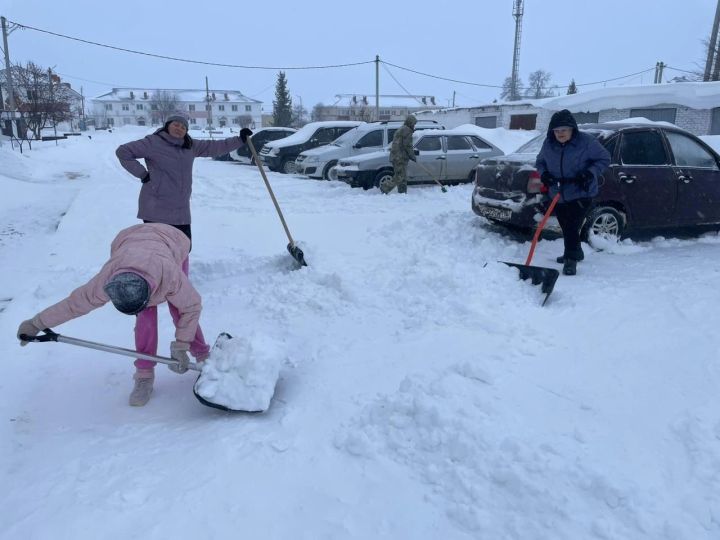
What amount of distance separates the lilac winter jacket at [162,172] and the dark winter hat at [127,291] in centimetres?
202

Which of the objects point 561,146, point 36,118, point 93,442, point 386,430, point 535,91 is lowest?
point 93,442

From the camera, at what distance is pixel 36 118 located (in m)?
34.5

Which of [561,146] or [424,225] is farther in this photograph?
[424,225]

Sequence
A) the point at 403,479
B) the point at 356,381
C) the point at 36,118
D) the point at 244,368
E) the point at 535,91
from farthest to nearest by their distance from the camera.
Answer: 1. the point at 535,91
2. the point at 36,118
3. the point at 356,381
4. the point at 244,368
5. the point at 403,479

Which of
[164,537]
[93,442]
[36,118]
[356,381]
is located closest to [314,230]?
[356,381]

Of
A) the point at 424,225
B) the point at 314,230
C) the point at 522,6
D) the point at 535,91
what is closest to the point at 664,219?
the point at 424,225

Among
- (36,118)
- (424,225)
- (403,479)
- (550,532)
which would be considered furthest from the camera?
(36,118)

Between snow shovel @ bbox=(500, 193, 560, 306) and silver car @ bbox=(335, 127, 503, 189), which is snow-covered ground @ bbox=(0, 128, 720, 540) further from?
silver car @ bbox=(335, 127, 503, 189)

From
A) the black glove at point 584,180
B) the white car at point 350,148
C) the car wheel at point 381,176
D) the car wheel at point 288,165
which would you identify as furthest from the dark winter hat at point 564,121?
the car wheel at point 288,165

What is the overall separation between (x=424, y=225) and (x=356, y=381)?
3898 mm

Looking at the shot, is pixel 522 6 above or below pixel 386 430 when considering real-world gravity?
above

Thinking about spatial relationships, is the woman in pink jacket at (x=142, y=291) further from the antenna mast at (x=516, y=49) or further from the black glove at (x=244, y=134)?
the antenna mast at (x=516, y=49)

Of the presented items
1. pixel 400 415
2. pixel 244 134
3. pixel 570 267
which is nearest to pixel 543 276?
pixel 570 267

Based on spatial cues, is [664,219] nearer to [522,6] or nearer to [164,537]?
[164,537]
